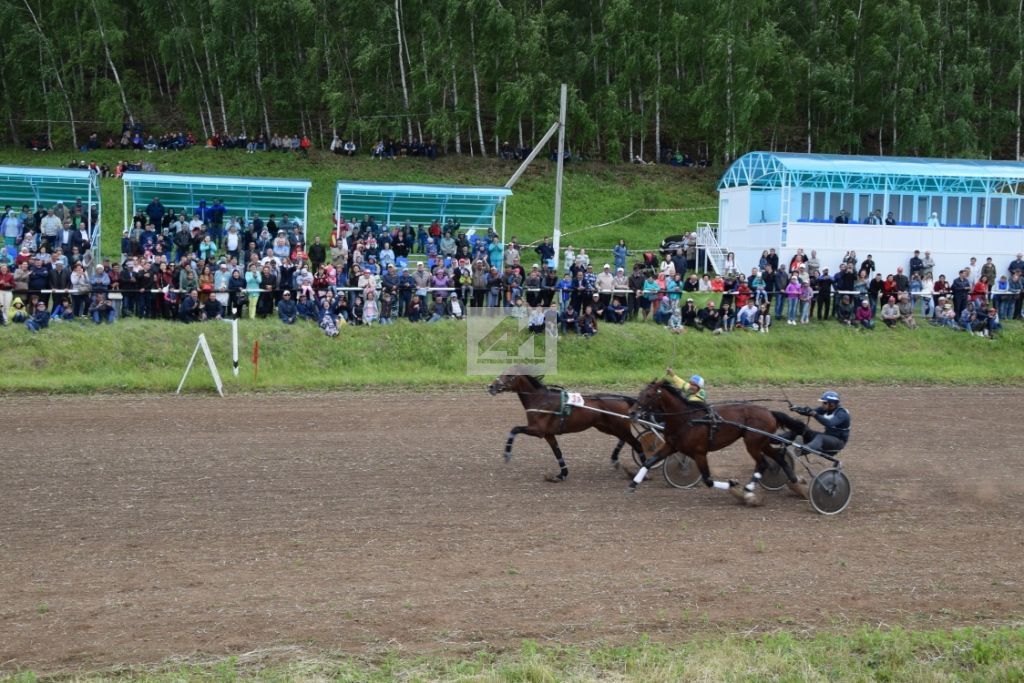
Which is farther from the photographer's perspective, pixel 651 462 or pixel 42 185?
pixel 42 185

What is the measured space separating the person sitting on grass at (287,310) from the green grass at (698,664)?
52.1 ft

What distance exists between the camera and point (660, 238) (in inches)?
1527

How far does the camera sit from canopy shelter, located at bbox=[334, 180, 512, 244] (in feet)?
101

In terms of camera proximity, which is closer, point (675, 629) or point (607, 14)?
point (675, 629)

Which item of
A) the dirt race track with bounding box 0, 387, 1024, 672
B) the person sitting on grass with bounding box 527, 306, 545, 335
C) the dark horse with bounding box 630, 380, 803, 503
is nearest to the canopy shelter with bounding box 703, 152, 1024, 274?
the person sitting on grass with bounding box 527, 306, 545, 335

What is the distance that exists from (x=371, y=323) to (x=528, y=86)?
22.5 m

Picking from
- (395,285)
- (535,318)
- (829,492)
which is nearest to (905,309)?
(535,318)

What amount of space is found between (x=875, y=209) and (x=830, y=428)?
2335cm

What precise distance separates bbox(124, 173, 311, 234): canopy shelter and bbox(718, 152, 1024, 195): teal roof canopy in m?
15.0

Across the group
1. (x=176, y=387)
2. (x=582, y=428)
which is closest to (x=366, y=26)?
(x=176, y=387)

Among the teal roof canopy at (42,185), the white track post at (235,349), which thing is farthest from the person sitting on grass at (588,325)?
the teal roof canopy at (42,185)

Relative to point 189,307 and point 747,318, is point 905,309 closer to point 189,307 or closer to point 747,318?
point 747,318

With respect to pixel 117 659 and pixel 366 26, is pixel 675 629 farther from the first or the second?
pixel 366 26

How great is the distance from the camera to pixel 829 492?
12.4 meters
